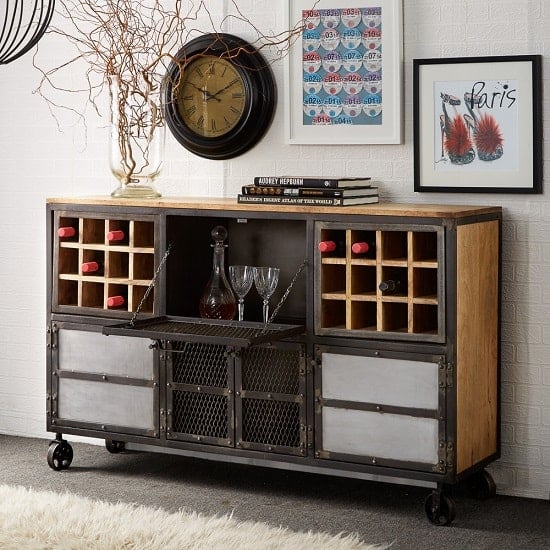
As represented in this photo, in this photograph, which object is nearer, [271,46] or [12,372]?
[271,46]

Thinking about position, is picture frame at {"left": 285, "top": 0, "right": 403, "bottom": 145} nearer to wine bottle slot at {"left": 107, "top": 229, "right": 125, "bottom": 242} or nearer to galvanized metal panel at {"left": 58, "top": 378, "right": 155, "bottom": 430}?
wine bottle slot at {"left": 107, "top": 229, "right": 125, "bottom": 242}

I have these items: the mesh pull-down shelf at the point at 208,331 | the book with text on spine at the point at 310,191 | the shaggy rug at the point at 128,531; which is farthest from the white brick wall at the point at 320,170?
the shaggy rug at the point at 128,531

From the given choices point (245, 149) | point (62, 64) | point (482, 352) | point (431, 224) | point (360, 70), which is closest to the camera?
point (431, 224)

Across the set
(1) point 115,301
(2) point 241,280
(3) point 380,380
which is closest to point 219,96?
(2) point 241,280

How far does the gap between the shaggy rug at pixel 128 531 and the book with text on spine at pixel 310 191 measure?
125cm

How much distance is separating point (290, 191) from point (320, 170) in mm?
471

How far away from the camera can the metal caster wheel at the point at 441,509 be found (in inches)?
152

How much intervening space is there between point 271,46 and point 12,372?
2.11 m

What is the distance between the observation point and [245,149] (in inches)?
183

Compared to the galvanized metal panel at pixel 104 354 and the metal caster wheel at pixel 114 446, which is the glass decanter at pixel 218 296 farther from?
the metal caster wheel at pixel 114 446

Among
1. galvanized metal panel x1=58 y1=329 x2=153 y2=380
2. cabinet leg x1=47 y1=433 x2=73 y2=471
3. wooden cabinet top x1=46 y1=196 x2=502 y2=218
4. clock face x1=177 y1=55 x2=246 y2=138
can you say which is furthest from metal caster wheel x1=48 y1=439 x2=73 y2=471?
clock face x1=177 y1=55 x2=246 y2=138

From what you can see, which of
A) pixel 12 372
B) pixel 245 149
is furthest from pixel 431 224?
pixel 12 372

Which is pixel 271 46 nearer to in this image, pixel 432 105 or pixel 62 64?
pixel 432 105

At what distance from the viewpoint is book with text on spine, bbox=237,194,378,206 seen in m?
4.00
